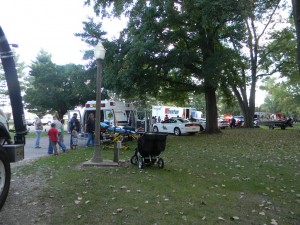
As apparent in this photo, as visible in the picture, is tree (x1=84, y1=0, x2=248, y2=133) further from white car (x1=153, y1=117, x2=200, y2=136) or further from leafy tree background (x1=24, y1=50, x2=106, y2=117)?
leafy tree background (x1=24, y1=50, x2=106, y2=117)

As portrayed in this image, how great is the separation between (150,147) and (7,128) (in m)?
4.40

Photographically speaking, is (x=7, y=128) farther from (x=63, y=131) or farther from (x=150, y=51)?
(x=150, y=51)

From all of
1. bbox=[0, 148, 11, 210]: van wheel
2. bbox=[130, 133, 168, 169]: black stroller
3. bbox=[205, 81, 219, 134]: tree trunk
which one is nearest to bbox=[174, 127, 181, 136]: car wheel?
bbox=[205, 81, 219, 134]: tree trunk

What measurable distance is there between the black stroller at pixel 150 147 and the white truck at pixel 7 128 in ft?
12.6

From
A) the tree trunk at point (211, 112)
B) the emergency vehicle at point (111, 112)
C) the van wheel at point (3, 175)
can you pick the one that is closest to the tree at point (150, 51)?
the emergency vehicle at point (111, 112)

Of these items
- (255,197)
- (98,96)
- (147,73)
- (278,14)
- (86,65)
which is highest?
(278,14)

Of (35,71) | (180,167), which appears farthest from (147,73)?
(35,71)

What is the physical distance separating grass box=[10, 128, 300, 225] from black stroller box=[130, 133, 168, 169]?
25 centimetres

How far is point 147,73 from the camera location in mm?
20312

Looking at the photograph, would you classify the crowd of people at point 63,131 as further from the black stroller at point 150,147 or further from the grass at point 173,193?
the black stroller at point 150,147

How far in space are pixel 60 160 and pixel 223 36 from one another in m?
16.8

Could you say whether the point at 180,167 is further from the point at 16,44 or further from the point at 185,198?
the point at 16,44

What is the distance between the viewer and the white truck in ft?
16.2

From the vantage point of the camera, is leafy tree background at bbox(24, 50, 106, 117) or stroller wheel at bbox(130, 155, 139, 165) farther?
leafy tree background at bbox(24, 50, 106, 117)
